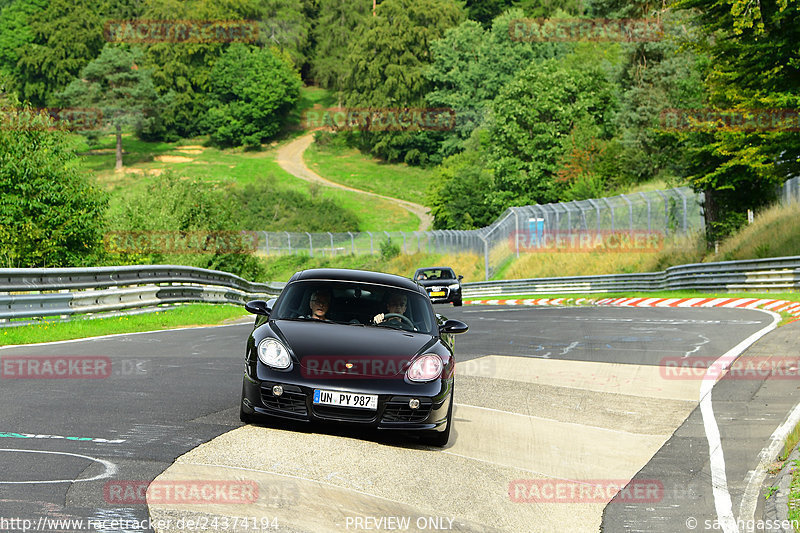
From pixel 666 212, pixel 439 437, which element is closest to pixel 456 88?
pixel 666 212

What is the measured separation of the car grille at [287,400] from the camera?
24.5ft

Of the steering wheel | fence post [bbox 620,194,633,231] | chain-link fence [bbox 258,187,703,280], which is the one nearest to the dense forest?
Result: chain-link fence [bbox 258,187,703,280]

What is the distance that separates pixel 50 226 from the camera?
31.2 m

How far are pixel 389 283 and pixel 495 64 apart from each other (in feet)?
334

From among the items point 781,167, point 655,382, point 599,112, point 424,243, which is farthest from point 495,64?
point 655,382

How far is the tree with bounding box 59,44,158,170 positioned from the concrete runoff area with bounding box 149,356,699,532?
11495cm

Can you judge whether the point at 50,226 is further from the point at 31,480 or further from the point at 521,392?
the point at 31,480

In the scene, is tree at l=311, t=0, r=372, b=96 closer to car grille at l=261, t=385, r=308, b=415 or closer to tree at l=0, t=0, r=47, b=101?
tree at l=0, t=0, r=47, b=101

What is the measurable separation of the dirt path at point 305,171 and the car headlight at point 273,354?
84392 mm

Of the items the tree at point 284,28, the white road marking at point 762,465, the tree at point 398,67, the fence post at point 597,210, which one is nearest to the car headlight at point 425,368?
the white road marking at point 762,465

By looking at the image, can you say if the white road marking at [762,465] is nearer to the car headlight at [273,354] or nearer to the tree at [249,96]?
the car headlight at [273,354]

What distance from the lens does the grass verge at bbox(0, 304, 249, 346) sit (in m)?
15.6

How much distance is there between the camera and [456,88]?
115250 mm

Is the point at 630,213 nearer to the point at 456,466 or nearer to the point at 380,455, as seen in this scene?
the point at 456,466
